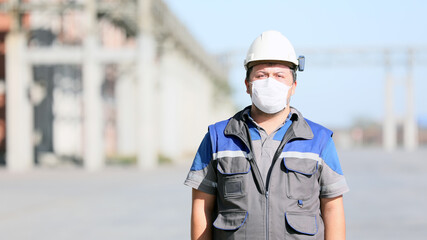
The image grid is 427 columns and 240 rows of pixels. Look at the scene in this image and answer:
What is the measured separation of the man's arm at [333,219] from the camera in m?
2.94

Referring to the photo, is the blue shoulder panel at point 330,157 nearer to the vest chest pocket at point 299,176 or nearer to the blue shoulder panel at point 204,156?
the vest chest pocket at point 299,176

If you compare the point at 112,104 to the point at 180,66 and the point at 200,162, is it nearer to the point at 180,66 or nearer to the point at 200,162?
the point at 180,66

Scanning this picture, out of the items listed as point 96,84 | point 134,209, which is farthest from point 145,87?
point 134,209

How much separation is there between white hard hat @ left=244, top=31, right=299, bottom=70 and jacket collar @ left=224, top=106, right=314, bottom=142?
0.25 m

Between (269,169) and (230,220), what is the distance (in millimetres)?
288

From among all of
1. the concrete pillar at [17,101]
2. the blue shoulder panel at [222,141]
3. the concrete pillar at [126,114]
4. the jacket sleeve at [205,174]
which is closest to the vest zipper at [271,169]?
the blue shoulder panel at [222,141]

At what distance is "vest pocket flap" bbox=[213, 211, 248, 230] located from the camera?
2824 mm

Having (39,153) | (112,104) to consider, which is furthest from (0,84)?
(112,104)

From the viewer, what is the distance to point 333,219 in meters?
2.95

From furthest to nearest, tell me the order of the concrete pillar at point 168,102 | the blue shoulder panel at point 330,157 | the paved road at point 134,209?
the concrete pillar at point 168,102, the paved road at point 134,209, the blue shoulder panel at point 330,157

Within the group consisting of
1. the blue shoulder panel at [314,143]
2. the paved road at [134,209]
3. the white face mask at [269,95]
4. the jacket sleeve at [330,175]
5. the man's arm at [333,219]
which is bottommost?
the paved road at [134,209]

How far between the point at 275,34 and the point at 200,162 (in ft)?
2.33

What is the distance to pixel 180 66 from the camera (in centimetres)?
3469

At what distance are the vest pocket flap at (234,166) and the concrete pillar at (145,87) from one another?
72.4ft
